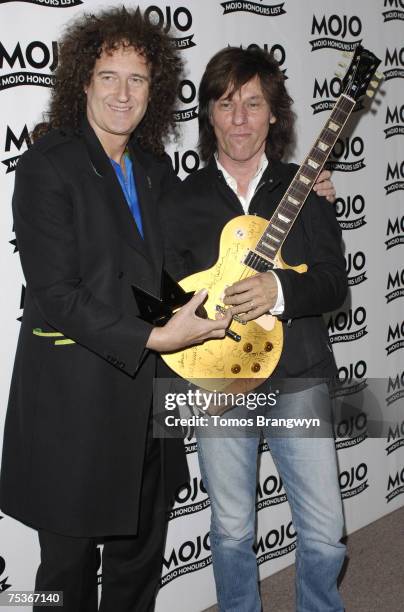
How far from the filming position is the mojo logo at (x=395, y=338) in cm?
333

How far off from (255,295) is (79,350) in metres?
0.47

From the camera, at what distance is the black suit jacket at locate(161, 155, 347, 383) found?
2006mm

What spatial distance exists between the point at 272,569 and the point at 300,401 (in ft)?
4.00

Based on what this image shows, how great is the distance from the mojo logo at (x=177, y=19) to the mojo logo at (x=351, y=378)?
4.85 ft

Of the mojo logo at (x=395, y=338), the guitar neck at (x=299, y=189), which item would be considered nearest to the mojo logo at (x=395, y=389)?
the mojo logo at (x=395, y=338)

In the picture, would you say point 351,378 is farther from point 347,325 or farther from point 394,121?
point 394,121

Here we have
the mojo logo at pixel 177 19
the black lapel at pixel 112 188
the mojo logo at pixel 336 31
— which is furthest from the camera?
the mojo logo at pixel 336 31

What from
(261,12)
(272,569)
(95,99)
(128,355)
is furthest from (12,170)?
(272,569)

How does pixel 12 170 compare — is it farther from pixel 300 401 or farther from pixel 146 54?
pixel 300 401

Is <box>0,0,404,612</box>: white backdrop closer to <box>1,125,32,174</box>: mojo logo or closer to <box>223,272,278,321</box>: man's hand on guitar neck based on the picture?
<box>1,125,32,174</box>: mojo logo

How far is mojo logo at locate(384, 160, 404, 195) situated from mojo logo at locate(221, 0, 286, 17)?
89cm

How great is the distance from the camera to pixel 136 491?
1.91 metres

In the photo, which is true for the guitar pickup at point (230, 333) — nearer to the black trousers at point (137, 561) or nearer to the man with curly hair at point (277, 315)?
the man with curly hair at point (277, 315)

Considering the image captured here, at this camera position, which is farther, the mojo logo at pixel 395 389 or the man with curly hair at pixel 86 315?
the mojo logo at pixel 395 389
